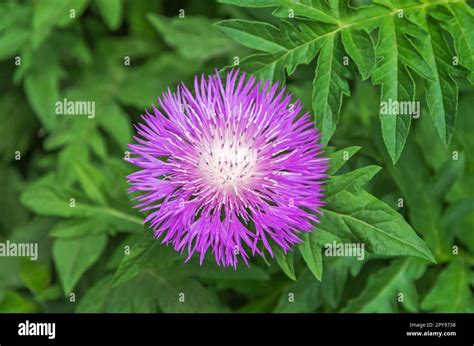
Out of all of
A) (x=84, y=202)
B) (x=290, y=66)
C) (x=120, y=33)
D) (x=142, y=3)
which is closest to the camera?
(x=290, y=66)

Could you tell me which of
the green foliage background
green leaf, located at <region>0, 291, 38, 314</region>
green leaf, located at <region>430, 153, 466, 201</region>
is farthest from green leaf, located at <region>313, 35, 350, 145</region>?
green leaf, located at <region>0, 291, 38, 314</region>

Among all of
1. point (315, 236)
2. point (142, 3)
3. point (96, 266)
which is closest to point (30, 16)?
point (142, 3)

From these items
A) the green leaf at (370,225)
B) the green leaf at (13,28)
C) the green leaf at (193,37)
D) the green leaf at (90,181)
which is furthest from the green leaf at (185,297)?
the green leaf at (13,28)

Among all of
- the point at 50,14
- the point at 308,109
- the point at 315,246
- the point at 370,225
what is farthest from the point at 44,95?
the point at 370,225

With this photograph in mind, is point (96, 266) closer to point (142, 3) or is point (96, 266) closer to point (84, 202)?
point (84, 202)

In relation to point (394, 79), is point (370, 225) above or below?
below

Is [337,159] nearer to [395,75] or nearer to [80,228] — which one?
[395,75]

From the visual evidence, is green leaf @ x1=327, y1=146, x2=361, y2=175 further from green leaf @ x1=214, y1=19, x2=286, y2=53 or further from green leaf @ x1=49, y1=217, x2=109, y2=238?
green leaf @ x1=49, y1=217, x2=109, y2=238
